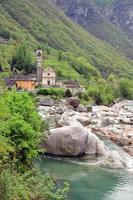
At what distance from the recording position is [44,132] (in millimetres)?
64875

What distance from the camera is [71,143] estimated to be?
64.1 meters

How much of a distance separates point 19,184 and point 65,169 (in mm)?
21111

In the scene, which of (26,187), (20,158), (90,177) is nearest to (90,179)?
(90,177)

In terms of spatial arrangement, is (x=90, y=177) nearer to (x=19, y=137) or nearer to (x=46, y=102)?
(x=19, y=137)

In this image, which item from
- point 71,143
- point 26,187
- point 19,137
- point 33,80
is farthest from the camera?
point 33,80

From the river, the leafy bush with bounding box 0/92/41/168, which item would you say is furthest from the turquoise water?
the leafy bush with bounding box 0/92/41/168

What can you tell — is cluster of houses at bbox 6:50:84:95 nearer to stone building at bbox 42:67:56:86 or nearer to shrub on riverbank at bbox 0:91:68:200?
stone building at bbox 42:67:56:86

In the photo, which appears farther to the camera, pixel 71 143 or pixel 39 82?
pixel 39 82

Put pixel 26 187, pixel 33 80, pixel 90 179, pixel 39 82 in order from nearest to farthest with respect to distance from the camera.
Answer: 1. pixel 26 187
2. pixel 90 179
3. pixel 33 80
4. pixel 39 82

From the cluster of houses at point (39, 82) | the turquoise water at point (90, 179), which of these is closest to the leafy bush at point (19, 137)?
the turquoise water at point (90, 179)

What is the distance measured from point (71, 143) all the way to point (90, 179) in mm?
10724

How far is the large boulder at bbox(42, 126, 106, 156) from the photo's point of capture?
64.1m

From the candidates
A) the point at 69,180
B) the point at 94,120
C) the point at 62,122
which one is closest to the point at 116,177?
the point at 69,180

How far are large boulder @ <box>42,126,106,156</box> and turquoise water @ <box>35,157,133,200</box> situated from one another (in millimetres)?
3155
